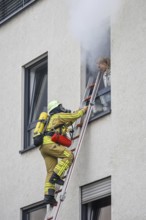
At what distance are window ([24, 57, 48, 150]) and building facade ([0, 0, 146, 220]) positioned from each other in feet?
0.06

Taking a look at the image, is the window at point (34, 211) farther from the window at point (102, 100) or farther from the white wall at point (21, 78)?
the window at point (102, 100)

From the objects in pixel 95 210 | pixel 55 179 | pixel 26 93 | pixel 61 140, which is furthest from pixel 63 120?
pixel 26 93

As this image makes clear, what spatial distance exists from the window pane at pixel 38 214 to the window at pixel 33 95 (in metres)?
1.29

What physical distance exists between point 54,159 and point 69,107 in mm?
1180

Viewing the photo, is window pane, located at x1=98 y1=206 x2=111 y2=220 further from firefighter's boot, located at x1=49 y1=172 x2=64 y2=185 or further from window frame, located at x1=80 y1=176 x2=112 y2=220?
firefighter's boot, located at x1=49 y1=172 x2=64 y2=185

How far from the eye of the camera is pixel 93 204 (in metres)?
18.7

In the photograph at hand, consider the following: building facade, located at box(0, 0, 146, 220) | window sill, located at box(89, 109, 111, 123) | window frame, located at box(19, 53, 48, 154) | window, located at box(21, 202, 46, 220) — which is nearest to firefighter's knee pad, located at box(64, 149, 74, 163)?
building facade, located at box(0, 0, 146, 220)

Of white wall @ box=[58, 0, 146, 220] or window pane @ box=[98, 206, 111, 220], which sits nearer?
white wall @ box=[58, 0, 146, 220]

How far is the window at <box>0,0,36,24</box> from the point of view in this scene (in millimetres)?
21788

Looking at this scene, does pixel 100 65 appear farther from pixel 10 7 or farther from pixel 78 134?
pixel 10 7

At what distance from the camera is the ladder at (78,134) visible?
1827 cm

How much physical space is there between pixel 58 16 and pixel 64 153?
10.5 feet

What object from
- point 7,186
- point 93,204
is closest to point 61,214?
point 93,204

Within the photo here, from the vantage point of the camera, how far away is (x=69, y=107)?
1953cm
